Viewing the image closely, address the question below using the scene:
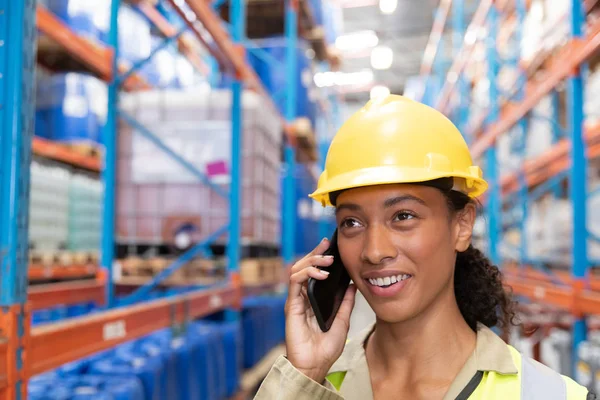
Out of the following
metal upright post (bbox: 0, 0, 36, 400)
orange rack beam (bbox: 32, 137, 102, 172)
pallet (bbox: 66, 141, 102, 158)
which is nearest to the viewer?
metal upright post (bbox: 0, 0, 36, 400)

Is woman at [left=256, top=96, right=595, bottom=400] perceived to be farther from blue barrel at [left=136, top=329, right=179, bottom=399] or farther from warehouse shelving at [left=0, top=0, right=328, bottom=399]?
blue barrel at [left=136, top=329, right=179, bottom=399]

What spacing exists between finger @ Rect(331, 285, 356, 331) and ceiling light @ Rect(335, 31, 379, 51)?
55.6 feet

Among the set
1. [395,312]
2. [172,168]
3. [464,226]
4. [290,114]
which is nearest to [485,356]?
[395,312]

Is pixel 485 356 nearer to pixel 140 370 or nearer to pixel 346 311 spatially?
pixel 346 311

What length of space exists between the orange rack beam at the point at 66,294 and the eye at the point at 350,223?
10.2ft

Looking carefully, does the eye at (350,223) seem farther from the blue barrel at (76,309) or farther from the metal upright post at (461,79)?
the metal upright post at (461,79)

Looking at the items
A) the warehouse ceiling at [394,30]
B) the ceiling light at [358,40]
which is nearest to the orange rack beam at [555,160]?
the warehouse ceiling at [394,30]

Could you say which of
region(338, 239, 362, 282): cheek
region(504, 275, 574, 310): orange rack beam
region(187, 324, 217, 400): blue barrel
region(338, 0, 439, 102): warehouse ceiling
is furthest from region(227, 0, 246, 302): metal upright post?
region(338, 0, 439, 102): warehouse ceiling

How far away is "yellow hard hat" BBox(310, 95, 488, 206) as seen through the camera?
1.43 metres

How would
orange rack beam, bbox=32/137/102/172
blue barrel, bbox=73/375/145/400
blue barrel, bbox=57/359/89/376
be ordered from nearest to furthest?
blue barrel, bbox=73/375/145/400, blue barrel, bbox=57/359/89/376, orange rack beam, bbox=32/137/102/172

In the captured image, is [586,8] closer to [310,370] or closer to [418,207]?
[418,207]

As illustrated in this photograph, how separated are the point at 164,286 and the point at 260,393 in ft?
14.2

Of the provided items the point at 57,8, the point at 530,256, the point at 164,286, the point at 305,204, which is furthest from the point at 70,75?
the point at 530,256

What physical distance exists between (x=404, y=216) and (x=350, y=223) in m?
0.16
